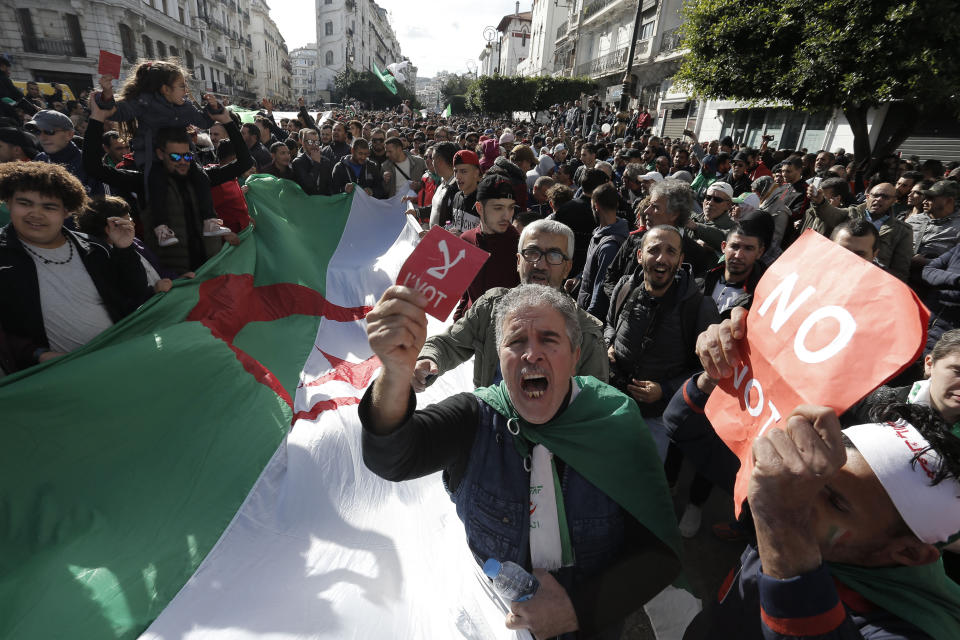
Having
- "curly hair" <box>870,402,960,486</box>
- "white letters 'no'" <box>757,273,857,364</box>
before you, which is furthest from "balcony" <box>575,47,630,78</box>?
"curly hair" <box>870,402,960,486</box>

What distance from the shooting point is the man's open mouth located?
5.52 feet

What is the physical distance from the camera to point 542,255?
9.12ft

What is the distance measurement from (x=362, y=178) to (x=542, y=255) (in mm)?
5744

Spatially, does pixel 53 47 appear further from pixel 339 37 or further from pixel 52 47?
pixel 339 37

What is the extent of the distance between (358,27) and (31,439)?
106513mm

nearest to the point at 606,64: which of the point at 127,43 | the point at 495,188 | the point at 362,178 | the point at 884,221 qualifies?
the point at 362,178

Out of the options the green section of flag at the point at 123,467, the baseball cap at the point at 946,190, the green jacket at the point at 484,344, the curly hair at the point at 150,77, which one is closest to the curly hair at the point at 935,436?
the green jacket at the point at 484,344

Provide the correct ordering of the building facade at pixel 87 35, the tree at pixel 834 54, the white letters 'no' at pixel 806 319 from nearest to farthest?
1. the white letters 'no' at pixel 806 319
2. the tree at pixel 834 54
3. the building facade at pixel 87 35

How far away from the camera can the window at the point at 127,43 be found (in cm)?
3384

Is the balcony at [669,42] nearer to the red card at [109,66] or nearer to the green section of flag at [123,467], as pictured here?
the red card at [109,66]

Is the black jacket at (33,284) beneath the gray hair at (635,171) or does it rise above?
beneath

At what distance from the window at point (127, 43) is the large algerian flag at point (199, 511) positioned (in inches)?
1693

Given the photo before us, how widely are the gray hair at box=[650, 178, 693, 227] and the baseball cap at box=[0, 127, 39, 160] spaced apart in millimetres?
6811

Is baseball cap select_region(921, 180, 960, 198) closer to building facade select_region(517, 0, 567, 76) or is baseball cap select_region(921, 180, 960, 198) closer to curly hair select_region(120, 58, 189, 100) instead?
→ curly hair select_region(120, 58, 189, 100)
